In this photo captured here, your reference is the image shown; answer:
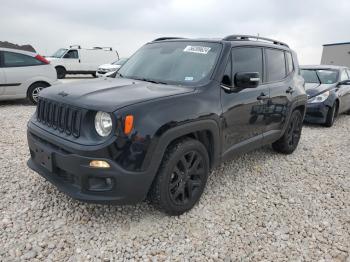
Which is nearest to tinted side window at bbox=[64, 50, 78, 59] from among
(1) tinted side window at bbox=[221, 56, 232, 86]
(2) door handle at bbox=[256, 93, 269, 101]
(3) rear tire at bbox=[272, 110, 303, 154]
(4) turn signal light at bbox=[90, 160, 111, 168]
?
(3) rear tire at bbox=[272, 110, 303, 154]

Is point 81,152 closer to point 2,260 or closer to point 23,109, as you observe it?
point 2,260

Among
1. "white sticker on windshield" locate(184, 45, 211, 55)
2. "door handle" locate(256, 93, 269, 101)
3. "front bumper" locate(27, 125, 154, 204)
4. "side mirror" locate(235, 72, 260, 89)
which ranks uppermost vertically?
"white sticker on windshield" locate(184, 45, 211, 55)

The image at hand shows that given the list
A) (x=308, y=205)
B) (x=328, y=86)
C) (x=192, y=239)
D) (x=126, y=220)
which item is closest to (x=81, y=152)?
(x=126, y=220)

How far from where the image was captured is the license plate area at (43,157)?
9.11 feet

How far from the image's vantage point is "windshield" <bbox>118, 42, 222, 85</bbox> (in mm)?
3367

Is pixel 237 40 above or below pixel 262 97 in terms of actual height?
above

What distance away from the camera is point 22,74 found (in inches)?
316

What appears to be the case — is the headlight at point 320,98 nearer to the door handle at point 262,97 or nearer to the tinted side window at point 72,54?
the door handle at point 262,97

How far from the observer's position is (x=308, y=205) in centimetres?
350

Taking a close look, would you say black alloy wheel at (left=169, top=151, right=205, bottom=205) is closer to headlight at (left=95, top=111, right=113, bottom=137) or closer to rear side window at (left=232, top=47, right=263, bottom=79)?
headlight at (left=95, top=111, right=113, bottom=137)

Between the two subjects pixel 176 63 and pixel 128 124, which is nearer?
pixel 128 124

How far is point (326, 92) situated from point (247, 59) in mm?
4711

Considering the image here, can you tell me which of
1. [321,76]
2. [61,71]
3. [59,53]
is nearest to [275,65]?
[321,76]

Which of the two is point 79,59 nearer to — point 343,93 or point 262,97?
point 343,93
